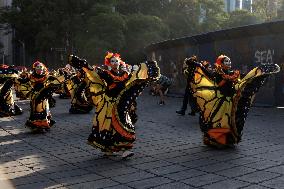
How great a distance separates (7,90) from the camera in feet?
39.2

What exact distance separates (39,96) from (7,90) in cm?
256

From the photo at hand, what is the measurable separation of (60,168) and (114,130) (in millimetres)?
987

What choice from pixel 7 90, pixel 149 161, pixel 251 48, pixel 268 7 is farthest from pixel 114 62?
pixel 268 7

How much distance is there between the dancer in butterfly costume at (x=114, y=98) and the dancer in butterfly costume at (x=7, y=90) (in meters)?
4.65

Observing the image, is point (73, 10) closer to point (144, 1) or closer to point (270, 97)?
point (144, 1)

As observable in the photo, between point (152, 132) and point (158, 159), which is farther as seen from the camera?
point (152, 132)

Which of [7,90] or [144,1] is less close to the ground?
[144,1]

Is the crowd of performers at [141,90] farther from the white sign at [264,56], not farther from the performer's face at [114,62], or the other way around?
the white sign at [264,56]

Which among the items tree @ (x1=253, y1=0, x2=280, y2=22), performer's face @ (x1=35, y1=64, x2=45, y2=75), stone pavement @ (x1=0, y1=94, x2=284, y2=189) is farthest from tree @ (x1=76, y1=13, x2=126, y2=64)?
performer's face @ (x1=35, y1=64, x2=45, y2=75)

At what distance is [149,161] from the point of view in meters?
6.93

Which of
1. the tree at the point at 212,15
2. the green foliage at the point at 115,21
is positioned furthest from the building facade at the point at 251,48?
the tree at the point at 212,15

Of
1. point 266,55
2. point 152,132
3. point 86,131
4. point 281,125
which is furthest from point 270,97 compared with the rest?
point 86,131

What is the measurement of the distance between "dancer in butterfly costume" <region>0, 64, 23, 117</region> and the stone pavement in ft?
4.27

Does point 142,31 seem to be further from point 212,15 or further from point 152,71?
point 152,71
